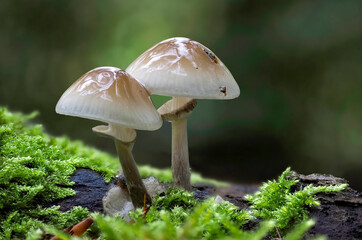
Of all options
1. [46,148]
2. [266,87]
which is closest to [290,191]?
[46,148]

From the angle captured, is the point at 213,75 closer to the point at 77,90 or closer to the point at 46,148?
the point at 77,90

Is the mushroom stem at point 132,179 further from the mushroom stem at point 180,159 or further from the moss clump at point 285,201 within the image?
the moss clump at point 285,201

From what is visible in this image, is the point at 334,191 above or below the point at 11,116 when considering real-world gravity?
below

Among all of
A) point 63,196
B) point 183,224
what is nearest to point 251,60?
point 63,196

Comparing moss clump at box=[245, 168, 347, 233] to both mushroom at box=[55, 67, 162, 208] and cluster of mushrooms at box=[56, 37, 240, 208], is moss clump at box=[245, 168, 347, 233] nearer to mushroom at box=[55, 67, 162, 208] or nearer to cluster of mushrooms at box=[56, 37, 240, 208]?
cluster of mushrooms at box=[56, 37, 240, 208]

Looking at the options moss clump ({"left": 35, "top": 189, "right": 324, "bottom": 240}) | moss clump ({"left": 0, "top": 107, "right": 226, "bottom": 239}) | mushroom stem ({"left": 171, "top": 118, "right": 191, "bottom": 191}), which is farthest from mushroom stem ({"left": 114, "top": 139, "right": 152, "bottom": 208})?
mushroom stem ({"left": 171, "top": 118, "right": 191, "bottom": 191})

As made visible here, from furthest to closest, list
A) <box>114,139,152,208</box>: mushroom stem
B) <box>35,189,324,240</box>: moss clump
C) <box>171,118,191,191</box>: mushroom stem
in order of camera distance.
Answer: <box>171,118,191,191</box>: mushroom stem < <box>114,139,152,208</box>: mushroom stem < <box>35,189,324,240</box>: moss clump

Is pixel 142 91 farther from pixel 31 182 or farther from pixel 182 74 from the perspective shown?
pixel 31 182
